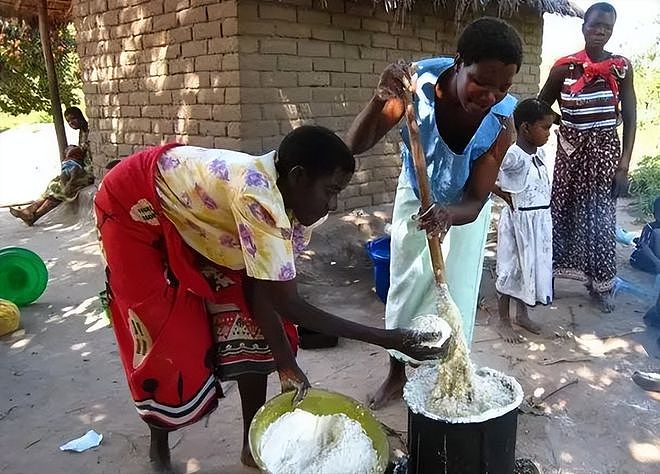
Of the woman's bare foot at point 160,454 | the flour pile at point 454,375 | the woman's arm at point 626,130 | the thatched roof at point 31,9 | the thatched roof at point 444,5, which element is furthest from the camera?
the thatched roof at point 31,9

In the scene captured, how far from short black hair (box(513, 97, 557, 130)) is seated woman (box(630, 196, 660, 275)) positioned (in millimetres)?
1699

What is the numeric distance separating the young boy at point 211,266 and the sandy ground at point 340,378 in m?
0.50

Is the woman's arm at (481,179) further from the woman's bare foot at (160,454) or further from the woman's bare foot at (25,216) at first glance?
the woman's bare foot at (25,216)

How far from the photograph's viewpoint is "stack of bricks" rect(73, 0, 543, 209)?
13.2 ft

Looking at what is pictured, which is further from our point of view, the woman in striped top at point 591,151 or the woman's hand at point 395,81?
the woman in striped top at point 591,151

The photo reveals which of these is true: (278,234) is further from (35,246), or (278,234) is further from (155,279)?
(35,246)

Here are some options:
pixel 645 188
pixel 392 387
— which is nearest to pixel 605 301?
pixel 392 387

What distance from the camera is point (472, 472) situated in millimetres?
1741

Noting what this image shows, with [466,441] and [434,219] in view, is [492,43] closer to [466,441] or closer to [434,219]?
[434,219]

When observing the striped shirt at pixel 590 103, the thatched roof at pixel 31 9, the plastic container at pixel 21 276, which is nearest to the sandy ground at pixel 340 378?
the plastic container at pixel 21 276

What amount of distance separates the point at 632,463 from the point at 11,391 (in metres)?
2.72

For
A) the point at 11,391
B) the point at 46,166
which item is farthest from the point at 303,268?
the point at 46,166

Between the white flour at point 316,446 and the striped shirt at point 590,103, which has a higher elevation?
the striped shirt at point 590,103

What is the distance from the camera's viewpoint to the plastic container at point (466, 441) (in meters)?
1.67
